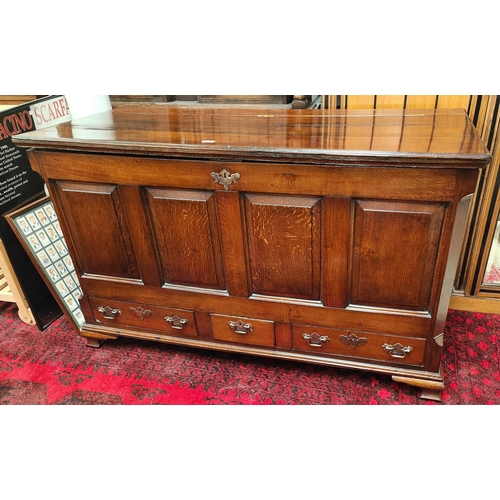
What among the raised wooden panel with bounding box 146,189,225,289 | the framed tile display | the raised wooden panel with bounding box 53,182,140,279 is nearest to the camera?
the raised wooden panel with bounding box 146,189,225,289

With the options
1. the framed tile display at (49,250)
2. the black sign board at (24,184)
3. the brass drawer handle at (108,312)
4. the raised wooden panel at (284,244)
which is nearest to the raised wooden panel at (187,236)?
the raised wooden panel at (284,244)

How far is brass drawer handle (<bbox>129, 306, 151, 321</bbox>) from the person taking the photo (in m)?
1.77

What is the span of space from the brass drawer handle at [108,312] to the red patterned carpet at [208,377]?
0.59ft

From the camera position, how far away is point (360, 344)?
1.53 m

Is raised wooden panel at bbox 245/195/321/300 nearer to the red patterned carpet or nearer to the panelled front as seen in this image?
the panelled front

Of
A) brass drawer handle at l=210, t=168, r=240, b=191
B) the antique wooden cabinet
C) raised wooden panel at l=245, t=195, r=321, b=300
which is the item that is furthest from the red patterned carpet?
brass drawer handle at l=210, t=168, r=240, b=191

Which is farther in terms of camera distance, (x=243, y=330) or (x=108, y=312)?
(x=108, y=312)

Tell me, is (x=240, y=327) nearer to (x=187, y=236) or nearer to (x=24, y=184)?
(x=187, y=236)

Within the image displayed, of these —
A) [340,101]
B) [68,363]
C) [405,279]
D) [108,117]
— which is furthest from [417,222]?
[68,363]

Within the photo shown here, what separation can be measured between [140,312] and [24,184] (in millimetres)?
803

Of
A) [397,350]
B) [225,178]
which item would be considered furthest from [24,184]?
[397,350]

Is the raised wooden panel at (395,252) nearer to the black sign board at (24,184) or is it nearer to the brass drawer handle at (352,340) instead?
the brass drawer handle at (352,340)

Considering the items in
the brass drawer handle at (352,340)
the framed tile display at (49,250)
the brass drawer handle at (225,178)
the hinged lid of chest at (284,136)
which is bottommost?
the brass drawer handle at (352,340)

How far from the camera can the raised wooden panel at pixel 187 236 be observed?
1.45m
